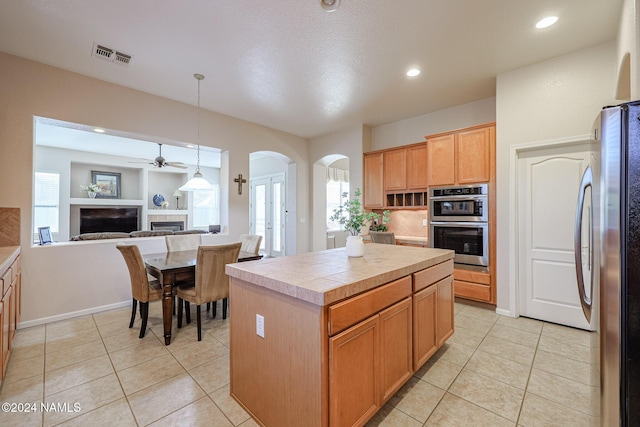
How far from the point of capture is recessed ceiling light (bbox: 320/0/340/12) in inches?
86.2

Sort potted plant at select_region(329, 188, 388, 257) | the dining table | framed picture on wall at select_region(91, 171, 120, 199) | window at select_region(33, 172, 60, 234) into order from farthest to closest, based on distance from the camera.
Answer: framed picture on wall at select_region(91, 171, 120, 199), window at select_region(33, 172, 60, 234), the dining table, potted plant at select_region(329, 188, 388, 257)

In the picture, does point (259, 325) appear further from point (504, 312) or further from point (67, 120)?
point (67, 120)

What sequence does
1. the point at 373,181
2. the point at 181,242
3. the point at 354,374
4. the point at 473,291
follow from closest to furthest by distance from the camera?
1. the point at 354,374
2. the point at 473,291
3. the point at 181,242
4. the point at 373,181

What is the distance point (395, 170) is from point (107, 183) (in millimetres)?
8050

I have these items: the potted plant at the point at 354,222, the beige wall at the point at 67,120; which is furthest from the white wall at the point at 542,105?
the beige wall at the point at 67,120

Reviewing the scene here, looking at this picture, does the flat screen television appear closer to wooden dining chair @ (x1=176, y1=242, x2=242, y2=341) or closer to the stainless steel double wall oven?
wooden dining chair @ (x1=176, y1=242, x2=242, y2=341)

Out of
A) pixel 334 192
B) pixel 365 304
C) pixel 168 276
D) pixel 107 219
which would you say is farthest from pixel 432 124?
pixel 107 219

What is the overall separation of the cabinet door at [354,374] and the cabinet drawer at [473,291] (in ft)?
8.52

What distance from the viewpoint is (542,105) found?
3066mm

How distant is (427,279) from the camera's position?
210 centimetres

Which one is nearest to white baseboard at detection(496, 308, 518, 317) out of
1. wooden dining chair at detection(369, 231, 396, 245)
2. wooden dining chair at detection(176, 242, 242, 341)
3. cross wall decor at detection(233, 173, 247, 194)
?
wooden dining chair at detection(369, 231, 396, 245)

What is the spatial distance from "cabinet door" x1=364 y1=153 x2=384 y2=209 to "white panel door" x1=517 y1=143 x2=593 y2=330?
2.17m

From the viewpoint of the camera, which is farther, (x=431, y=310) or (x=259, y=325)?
(x=431, y=310)

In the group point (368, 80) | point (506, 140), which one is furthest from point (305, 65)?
point (506, 140)
